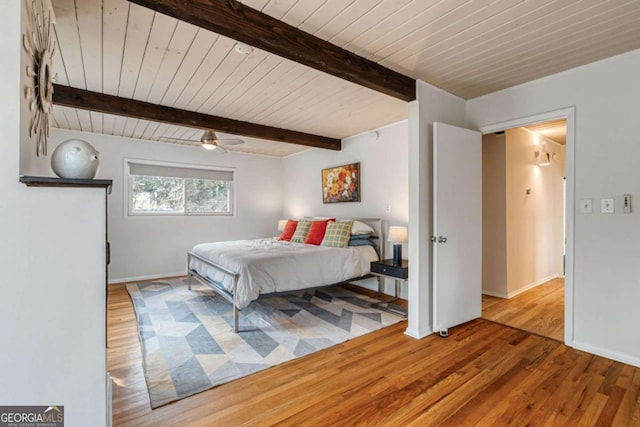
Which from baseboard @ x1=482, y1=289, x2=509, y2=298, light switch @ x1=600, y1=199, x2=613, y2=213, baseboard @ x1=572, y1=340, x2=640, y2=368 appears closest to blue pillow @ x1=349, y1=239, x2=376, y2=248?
baseboard @ x1=482, y1=289, x2=509, y2=298

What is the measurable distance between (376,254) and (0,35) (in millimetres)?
4013

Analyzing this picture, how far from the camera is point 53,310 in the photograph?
1.22 m

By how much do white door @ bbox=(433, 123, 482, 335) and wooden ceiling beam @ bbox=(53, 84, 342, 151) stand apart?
8.00 ft

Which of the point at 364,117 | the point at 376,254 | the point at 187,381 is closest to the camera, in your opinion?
the point at 187,381

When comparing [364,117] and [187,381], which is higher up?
[364,117]

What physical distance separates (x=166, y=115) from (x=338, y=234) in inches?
106

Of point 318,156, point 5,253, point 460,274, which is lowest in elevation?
point 460,274

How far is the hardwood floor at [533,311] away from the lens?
308cm

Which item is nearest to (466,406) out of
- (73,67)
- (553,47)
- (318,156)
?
(553,47)

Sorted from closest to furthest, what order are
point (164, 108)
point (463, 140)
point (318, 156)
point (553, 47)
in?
point (553, 47), point (463, 140), point (164, 108), point (318, 156)

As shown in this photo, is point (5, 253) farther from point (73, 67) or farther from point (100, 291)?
point (73, 67)

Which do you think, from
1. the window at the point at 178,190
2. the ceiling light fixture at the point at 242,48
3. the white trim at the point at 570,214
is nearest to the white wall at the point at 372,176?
the window at the point at 178,190

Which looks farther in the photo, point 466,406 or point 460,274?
point 460,274

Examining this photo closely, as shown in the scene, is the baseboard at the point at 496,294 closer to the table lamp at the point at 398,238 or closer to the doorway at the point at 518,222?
the doorway at the point at 518,222
